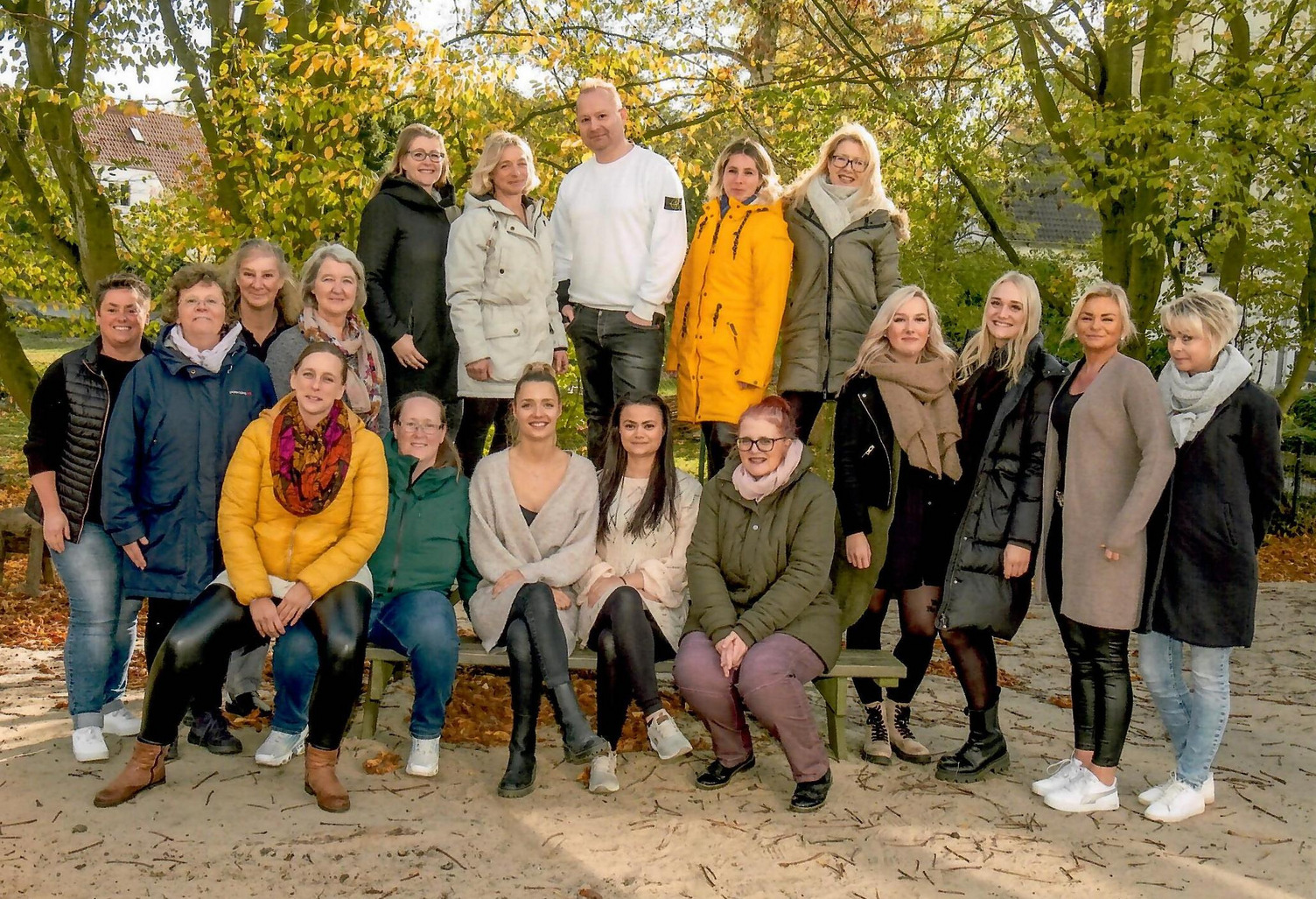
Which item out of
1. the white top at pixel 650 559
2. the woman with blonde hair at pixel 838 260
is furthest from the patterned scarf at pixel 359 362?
the woman with blonde hair at pixel 838 260

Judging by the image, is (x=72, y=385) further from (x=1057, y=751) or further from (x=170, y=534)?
(x=1057, y=751)

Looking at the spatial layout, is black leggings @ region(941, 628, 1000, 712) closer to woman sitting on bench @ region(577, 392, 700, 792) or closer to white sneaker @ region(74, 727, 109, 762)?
woman sitting on bench @ region(577, 392, 700, 792)

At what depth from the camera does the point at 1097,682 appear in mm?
4199

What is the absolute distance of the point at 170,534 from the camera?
4305 millimetres

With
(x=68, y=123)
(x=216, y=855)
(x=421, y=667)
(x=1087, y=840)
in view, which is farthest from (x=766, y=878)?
(x=68, y=123)

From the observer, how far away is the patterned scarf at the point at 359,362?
4777 mm

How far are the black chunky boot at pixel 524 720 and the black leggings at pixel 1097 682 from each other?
1.99m

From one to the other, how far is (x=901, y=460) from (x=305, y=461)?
2316mm

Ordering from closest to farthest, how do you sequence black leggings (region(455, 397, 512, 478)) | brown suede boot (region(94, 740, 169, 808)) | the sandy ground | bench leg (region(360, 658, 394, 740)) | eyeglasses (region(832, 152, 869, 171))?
the sandy ground
brown suede boot (region(94, 740, 169, 808))
bench leg (region(360, 658, 394, 740))
eyeglasses (region(832, 152, 869, 171))
black leggings (region(455, 397, 512, 478))

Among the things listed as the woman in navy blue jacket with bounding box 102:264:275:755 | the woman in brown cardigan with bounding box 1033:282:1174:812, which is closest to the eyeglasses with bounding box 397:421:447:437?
the woman in navy blue jacket with bounding box 102:264:275:755

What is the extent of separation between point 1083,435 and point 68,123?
8499 mm

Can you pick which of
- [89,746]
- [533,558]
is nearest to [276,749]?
[89,746]

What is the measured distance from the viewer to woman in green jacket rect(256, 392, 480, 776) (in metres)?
4.30

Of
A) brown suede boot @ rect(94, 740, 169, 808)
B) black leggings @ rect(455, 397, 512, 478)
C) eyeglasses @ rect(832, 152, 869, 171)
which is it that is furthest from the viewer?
black leggings @ rect(455, 397, 512, 478)
